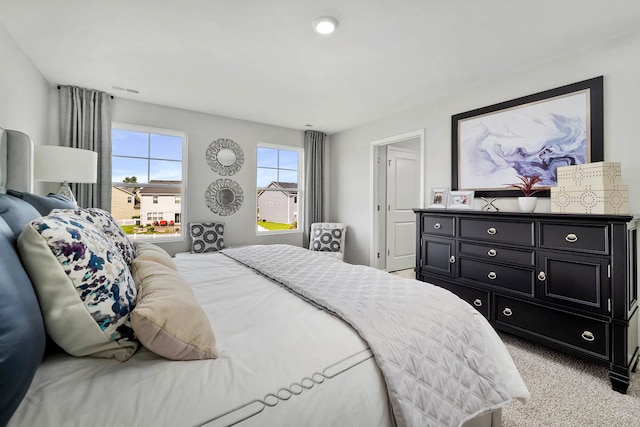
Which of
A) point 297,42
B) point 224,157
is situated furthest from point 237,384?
point 224,157

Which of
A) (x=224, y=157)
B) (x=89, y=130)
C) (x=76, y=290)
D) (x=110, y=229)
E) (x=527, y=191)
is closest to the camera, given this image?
(x=76, y=290)

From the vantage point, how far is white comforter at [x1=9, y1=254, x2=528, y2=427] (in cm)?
66

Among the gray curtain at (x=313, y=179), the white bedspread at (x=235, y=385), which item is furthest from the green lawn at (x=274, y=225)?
the white bedspread at (x=235, y=385)

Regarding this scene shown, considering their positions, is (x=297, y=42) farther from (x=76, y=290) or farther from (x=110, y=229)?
(x=76, y=290)

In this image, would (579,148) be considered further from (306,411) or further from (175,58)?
(175,58)

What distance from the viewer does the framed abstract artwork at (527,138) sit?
2328 mm

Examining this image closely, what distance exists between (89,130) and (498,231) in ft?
14.3

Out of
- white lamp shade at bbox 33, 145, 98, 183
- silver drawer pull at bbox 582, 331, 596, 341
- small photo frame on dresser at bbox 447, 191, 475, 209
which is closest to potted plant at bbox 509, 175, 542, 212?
small photo frame on dresser at bbox 447, 191, 475, 209

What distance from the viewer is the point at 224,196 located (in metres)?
4.18

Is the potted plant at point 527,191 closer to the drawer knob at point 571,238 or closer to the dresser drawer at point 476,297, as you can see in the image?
the drawer knob at point 571,238

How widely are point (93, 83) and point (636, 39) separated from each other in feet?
15.9

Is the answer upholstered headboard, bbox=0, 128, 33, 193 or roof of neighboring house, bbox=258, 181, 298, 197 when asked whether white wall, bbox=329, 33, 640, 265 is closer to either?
roof of neighboring house, bbox=258, 181, 298, 197

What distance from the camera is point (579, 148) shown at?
93.1 inches

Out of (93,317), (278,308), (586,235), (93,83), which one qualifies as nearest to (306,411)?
(278,308)
